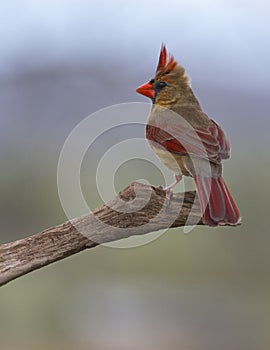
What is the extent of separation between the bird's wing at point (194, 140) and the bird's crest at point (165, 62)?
0.71 ft

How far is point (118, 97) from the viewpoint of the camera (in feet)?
40.0

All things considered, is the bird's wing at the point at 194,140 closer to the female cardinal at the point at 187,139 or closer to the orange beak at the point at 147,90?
the female cardinal at the point at 187,139

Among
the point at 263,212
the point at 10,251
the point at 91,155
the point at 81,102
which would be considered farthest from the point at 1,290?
the point at 81,102

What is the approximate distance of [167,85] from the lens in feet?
9.37

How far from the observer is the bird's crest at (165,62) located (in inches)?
109

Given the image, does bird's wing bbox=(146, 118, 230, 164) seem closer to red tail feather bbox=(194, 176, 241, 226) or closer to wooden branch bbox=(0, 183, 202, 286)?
red tail feather bbox=(194, 176, 241, 226)

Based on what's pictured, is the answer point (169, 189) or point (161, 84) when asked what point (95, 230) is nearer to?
point (169, 189)

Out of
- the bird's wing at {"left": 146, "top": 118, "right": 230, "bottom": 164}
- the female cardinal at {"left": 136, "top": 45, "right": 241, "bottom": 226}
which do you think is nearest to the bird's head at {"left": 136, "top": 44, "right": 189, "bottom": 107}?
the female cardinal at {"left": 136, "top": 45, "right": 241, "bottom": 226}

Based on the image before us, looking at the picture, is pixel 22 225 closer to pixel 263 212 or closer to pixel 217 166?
pixel 263 212

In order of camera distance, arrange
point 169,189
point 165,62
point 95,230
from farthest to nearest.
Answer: point 165,62
point 169,189
point 95,230

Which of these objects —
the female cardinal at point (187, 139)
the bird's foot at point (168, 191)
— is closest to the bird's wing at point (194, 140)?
the female cardinal at point (187, 139)

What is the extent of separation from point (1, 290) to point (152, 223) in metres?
4.10

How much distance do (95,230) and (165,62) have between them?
65 centimetres

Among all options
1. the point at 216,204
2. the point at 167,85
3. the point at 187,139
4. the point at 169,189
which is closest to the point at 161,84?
the point at 167,85
